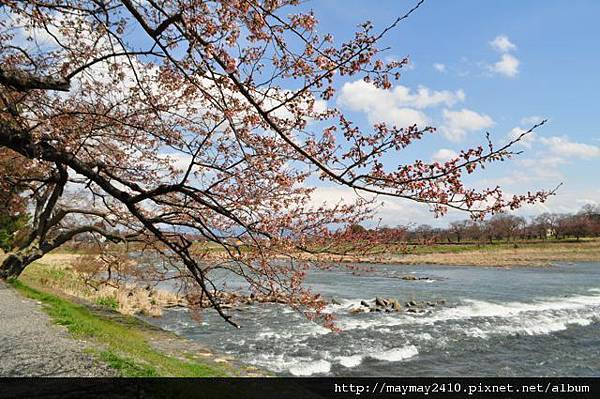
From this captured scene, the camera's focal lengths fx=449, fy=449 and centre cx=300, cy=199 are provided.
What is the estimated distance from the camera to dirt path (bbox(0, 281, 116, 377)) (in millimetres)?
7117

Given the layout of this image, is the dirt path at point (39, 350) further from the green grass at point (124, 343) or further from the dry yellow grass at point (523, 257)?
the dry yellow grass at point (523, 257)

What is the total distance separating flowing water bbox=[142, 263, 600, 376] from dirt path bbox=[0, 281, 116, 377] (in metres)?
4.45

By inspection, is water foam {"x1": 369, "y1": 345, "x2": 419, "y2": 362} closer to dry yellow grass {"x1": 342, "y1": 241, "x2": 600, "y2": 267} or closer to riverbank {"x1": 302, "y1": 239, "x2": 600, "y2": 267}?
riverbank {"x1": 302, "y1": 239, "x2": 600, "y2": 267}

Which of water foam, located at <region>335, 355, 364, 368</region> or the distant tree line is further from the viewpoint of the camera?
the distant tree line

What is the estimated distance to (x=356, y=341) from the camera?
1380 centimetres

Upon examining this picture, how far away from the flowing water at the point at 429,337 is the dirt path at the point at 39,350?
445 cm

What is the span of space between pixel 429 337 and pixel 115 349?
962 centimetres

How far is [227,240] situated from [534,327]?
547 inches

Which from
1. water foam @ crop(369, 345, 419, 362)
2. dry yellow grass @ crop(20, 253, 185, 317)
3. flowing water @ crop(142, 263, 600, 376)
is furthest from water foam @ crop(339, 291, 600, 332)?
dry yellow grass @ crop(20, 253, 185, 317)

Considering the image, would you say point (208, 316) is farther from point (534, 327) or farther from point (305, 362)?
point (534, 327)

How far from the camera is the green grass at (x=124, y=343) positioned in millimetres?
7872

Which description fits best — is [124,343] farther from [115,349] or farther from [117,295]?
[117,295]

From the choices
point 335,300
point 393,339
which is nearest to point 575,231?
point 335,300

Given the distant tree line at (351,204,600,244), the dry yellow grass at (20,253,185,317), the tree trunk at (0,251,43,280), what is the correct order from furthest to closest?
the distant tree line at (351,204,600,244) < the dry yellow grass at (20,253,185,317) < the tree trunk at (0,251,43,280)
